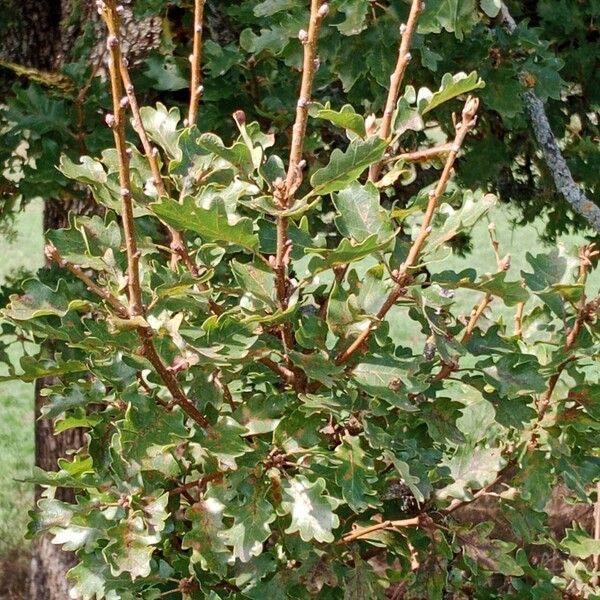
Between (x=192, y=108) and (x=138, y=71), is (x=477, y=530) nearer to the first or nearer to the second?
(x=192, y=108)

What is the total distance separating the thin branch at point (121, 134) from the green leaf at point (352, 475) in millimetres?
367

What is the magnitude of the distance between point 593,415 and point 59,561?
2632 millimetres

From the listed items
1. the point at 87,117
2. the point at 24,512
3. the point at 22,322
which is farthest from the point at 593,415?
the point at 24,512

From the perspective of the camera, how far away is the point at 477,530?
71.7 inches

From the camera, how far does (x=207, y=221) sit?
4.16 ft

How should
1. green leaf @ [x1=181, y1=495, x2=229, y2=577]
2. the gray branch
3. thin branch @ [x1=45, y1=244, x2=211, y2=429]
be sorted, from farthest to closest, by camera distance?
the gray branch, green leaf @ [x1=181, y1=495, x2=229, y2=577], thin branch @ [x1=45, y1=244, x2=211, y2=429]

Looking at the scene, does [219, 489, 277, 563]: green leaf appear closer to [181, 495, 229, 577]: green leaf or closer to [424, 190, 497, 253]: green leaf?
[181, 495, 229, 577]: green leaf

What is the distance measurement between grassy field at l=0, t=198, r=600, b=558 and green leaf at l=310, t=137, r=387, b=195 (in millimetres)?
756

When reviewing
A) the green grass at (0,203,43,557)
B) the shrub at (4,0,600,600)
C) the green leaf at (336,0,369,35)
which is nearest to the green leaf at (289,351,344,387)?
the shrub at (4,0,600,600)

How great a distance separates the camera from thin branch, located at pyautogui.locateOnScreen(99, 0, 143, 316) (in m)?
1.19

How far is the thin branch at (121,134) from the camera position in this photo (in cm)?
119

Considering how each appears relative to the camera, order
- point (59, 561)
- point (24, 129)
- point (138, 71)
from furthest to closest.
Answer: point (59, 561)
point (138, 71)
point (24, 129)

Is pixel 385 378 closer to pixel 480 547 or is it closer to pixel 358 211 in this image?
pixel 358 211

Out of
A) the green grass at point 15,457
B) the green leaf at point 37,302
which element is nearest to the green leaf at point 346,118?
the green leaf at point 37,302
